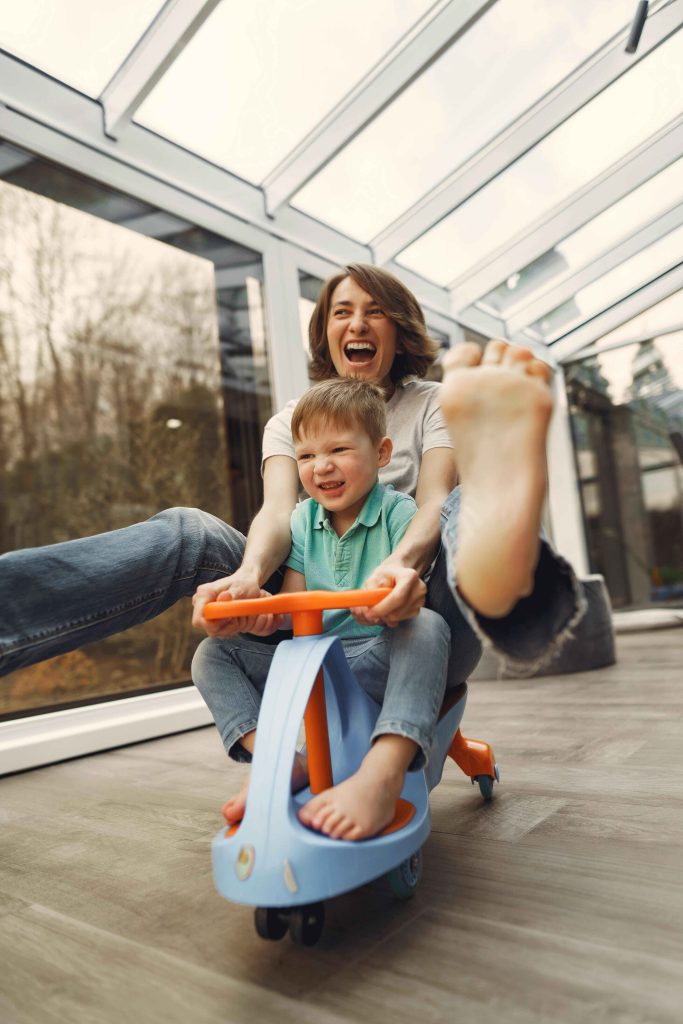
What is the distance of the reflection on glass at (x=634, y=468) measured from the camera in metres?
4.33

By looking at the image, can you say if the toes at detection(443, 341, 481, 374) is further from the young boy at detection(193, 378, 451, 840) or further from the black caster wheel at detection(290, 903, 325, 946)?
the black caster wheel at detection(290, 903, 325, 946)

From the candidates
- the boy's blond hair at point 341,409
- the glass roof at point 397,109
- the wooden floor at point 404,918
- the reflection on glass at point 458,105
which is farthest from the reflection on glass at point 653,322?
the boy's blond hair at point 341,409

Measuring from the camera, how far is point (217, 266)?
253cm

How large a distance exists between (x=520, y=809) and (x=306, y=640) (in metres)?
0.56

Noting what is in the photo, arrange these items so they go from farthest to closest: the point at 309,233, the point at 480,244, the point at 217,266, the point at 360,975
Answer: the point at 480,244
the point at 309,233
the point at 217,266
the point at 360,975

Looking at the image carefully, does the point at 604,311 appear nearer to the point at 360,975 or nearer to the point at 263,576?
the point at 263,576

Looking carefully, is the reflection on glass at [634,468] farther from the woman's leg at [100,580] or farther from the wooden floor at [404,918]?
the woman's leg at [100,580]

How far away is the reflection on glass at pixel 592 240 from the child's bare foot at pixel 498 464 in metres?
2.99

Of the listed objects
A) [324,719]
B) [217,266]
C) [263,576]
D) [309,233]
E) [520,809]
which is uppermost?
[309,233]

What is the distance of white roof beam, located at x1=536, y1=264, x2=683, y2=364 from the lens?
418 centimetres

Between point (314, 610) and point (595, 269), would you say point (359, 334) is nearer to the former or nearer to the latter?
point (314, 610)

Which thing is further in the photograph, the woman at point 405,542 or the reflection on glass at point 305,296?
the reflection on glass at point 305,296

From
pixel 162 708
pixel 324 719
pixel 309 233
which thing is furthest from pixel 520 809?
pixel 309 233

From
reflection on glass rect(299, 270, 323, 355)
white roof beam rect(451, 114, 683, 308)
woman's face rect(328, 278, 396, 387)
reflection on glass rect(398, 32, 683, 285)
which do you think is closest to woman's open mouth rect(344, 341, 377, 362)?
woman's face rect(328, 278, 396, 387)
